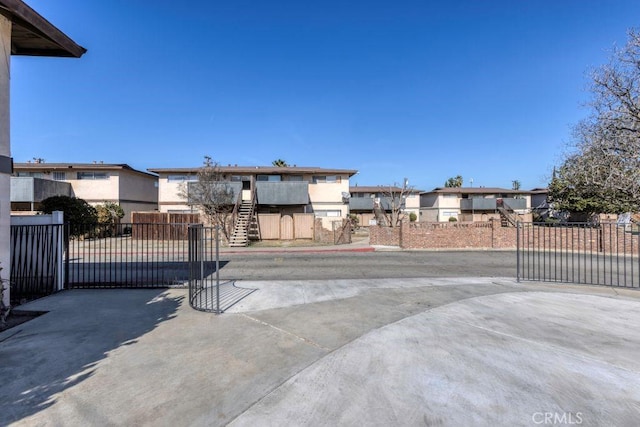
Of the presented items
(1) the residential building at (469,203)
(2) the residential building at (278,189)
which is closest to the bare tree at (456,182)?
(1) the residential building at (469,203)

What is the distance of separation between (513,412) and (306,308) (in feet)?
13.7

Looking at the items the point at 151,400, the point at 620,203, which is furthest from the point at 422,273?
the point at 151,400

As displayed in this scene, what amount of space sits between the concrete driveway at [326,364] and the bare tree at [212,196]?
50.5 ft

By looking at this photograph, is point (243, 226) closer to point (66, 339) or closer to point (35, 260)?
point (35, 260)

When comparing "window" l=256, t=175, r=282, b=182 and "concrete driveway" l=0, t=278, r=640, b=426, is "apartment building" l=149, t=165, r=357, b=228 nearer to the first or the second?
"window" l=256, t=175, r=282, b=182

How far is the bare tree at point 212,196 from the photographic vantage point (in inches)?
861

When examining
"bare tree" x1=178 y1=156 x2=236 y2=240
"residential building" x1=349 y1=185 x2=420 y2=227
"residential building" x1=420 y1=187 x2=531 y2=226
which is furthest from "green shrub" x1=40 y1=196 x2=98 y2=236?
"residential building" x1=420 y1=187 x2=531 y2=226

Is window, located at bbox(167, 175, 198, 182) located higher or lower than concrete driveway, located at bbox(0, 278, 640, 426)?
higher

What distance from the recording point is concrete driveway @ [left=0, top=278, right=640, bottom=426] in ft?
9.84

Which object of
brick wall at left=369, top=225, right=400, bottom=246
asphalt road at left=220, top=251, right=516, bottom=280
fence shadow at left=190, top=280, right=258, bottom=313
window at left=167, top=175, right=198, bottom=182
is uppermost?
window at left=167, top=175, right=198, bottom=182

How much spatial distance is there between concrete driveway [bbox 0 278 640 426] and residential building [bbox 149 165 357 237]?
739 inches

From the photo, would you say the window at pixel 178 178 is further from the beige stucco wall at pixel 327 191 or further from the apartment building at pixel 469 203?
the apartment building at pixel 469 203

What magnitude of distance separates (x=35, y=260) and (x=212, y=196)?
14.4 meters

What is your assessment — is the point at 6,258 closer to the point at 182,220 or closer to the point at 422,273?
the point at 422,273
